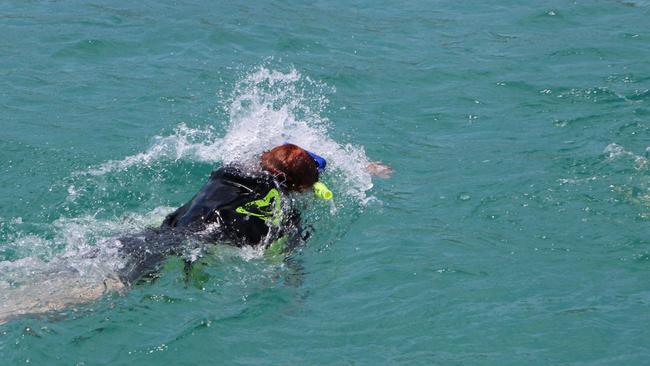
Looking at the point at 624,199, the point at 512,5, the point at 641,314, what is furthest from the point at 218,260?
the point at 512,5

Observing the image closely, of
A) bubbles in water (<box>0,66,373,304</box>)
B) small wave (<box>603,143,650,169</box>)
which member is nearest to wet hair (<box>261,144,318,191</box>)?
bubbles in water (<box>0,66,373,304</box>)

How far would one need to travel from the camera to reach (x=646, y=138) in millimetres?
9516

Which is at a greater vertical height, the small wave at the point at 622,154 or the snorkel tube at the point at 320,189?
the snorkel tube at the point at 320,189

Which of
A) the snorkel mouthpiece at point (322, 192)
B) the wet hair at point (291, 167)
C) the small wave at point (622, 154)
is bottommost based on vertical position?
the small wave at point (622, 154)

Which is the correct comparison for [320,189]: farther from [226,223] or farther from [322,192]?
[226,223]

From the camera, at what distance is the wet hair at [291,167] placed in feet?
24.1

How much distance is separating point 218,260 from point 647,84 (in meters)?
6.25

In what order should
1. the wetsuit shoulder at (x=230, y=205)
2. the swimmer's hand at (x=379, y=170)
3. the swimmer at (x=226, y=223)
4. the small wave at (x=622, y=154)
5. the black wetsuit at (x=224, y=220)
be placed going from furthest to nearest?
1. the swimmer's hand at (x=379, y=170)
2. the small wave at (x=622, y=154)
3. the wetsuit shoulder at (x=230, y=205)
4. the black wetsuit at (x=224, y=220)
5. the swimmer at (x=226, y=223)

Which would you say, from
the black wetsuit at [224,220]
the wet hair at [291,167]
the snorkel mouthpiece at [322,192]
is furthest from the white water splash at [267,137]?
the snorkel mouthpiece at [322,192]

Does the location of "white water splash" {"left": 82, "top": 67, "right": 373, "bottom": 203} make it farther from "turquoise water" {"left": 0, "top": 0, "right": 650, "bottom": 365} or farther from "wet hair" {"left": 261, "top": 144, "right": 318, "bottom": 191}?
"wet hair" {"left": 261, "top": 144, "right": 318, "bottom": 191}

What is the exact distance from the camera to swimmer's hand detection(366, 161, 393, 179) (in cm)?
897

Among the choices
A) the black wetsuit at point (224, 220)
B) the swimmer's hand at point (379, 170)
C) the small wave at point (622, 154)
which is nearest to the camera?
the black wetsuit at point (224, 220)

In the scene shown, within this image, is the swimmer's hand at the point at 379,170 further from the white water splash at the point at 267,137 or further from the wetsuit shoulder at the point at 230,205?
the wetsuit shoulder at the point at 230,205

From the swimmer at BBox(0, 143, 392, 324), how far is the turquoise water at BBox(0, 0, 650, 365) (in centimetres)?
11
